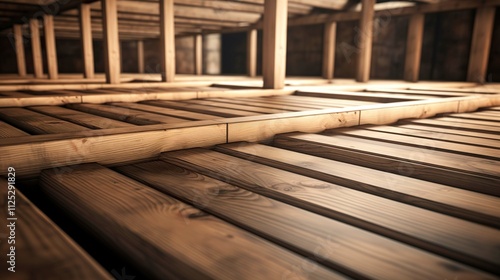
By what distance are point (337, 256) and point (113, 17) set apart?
16.7 feet

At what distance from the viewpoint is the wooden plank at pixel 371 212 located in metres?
0.82

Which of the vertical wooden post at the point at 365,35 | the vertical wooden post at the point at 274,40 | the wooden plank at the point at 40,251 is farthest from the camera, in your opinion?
the vertical wooden post at the point at 365,35

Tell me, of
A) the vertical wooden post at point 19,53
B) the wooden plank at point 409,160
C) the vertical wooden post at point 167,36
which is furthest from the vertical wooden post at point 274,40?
the vertical wooden post at point 19,53

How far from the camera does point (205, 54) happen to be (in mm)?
12664

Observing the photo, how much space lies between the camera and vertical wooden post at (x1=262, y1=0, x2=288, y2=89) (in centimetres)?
378

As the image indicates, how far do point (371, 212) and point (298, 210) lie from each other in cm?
19

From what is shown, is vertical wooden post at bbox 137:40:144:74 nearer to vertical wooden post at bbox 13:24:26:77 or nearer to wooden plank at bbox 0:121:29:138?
vertical wooden post at bbox 13:24:26:77

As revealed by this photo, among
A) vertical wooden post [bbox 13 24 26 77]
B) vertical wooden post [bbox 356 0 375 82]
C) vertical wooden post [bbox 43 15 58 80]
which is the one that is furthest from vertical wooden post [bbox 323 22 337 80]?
vertical wooden post [bbox 13 24 26 77]

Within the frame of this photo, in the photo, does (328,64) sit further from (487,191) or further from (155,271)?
(155,271)

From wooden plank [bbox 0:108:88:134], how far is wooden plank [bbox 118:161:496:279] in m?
0.60

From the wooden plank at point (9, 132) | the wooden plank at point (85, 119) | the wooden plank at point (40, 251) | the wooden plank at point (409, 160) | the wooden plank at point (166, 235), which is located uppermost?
the wooden plank at point (9, 132)

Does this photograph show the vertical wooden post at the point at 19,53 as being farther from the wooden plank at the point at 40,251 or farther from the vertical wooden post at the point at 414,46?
the wooden plank at the point at 40,251

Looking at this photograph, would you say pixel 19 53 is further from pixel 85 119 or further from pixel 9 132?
pixel 9 132

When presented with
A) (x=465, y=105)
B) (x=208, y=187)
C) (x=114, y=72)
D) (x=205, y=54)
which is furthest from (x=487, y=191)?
(x=205, y=54)
